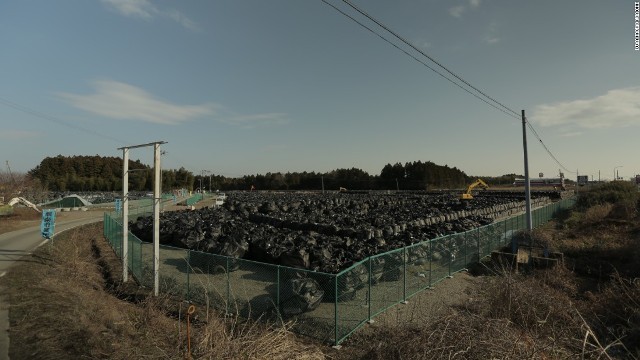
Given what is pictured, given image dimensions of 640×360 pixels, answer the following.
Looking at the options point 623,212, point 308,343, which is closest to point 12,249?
point 308,343

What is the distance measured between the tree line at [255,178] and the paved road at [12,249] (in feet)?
273

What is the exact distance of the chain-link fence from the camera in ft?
29.9

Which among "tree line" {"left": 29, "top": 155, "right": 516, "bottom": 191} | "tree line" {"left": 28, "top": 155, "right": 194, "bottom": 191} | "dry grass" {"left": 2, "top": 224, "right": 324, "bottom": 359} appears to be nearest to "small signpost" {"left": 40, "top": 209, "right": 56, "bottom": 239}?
"dry grass" {"left": 2, "top": 224, "right": 324, "bottom": 359}

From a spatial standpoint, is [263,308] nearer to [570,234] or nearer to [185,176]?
[570,234]

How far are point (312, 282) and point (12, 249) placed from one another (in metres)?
16.5

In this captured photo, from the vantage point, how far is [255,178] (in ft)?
475

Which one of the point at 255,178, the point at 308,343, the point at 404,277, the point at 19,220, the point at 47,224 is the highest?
the point at 255,178

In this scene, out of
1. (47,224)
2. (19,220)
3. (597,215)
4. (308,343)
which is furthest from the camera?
(597,215)

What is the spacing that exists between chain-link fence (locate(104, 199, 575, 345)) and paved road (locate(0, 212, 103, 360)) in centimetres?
365

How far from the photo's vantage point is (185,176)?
130m

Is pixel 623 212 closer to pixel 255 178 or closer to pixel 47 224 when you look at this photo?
pixel 47 224

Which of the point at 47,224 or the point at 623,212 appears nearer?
the point at 47,224

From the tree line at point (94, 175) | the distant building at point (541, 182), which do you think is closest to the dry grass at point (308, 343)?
the tree line at point (94, 175)

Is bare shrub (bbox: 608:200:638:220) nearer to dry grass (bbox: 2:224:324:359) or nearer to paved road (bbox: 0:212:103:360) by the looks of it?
dry grass (bbox: 2:224:324:359)
